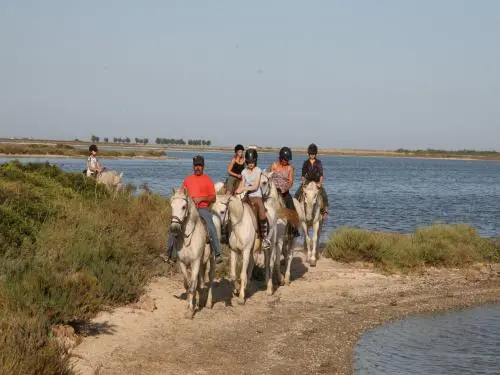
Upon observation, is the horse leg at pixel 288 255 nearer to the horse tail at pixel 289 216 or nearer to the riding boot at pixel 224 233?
the horse tail at pixel 289 216

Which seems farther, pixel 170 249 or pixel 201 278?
pixel 201 278

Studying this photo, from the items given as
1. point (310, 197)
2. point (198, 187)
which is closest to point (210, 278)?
point (198, 187)

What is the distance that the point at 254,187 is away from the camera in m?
13.9

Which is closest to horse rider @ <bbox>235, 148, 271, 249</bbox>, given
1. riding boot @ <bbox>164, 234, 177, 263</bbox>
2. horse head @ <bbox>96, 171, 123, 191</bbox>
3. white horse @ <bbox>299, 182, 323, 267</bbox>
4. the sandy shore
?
the sandy shore

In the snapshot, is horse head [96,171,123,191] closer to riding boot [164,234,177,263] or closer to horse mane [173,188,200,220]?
riding boot [164,234,177,263]

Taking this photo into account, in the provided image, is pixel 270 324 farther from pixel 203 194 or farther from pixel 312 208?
pixel 312 208

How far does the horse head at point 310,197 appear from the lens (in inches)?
693

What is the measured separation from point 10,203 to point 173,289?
375 centimetres

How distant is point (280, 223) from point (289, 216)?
26cm

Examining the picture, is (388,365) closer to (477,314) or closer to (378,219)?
(477,314)

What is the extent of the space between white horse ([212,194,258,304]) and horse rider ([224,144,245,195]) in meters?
1.35

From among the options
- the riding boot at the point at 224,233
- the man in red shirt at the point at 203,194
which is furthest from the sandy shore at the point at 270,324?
the man in red shirt at the point at 203,194

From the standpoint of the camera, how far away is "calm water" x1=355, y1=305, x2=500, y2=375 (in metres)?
10.9

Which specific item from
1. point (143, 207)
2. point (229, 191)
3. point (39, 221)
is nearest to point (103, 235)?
point (39, 221)
